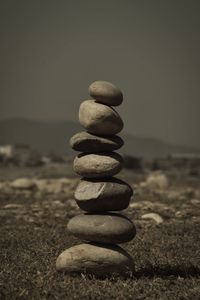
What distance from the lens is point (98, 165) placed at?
38.6 ft

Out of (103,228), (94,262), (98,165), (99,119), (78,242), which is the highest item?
(99,119)

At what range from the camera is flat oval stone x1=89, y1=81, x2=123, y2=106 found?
39.3ft

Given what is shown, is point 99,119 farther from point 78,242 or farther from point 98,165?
point 78,242

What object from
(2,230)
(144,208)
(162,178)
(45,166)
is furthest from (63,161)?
(2,230)

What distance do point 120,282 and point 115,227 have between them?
1.16 m

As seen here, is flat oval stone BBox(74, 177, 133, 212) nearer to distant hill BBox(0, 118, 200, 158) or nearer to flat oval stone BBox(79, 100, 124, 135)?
flat oval stone BBox(79, 100, 124, 135)

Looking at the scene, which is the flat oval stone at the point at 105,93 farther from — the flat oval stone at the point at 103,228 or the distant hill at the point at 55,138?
the distant hill at the point at 55,138

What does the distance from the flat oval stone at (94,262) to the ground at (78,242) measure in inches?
6.6

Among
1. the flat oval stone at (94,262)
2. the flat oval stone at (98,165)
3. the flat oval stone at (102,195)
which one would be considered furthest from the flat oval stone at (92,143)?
the flat oval stone at (94,262)

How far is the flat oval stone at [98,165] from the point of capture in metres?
11.8

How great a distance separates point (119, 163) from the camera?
12.0 m

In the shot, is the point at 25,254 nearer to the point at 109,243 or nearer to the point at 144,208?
the point at 109,243

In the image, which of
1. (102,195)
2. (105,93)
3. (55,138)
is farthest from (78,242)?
(55,138)

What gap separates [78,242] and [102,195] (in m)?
3.92
